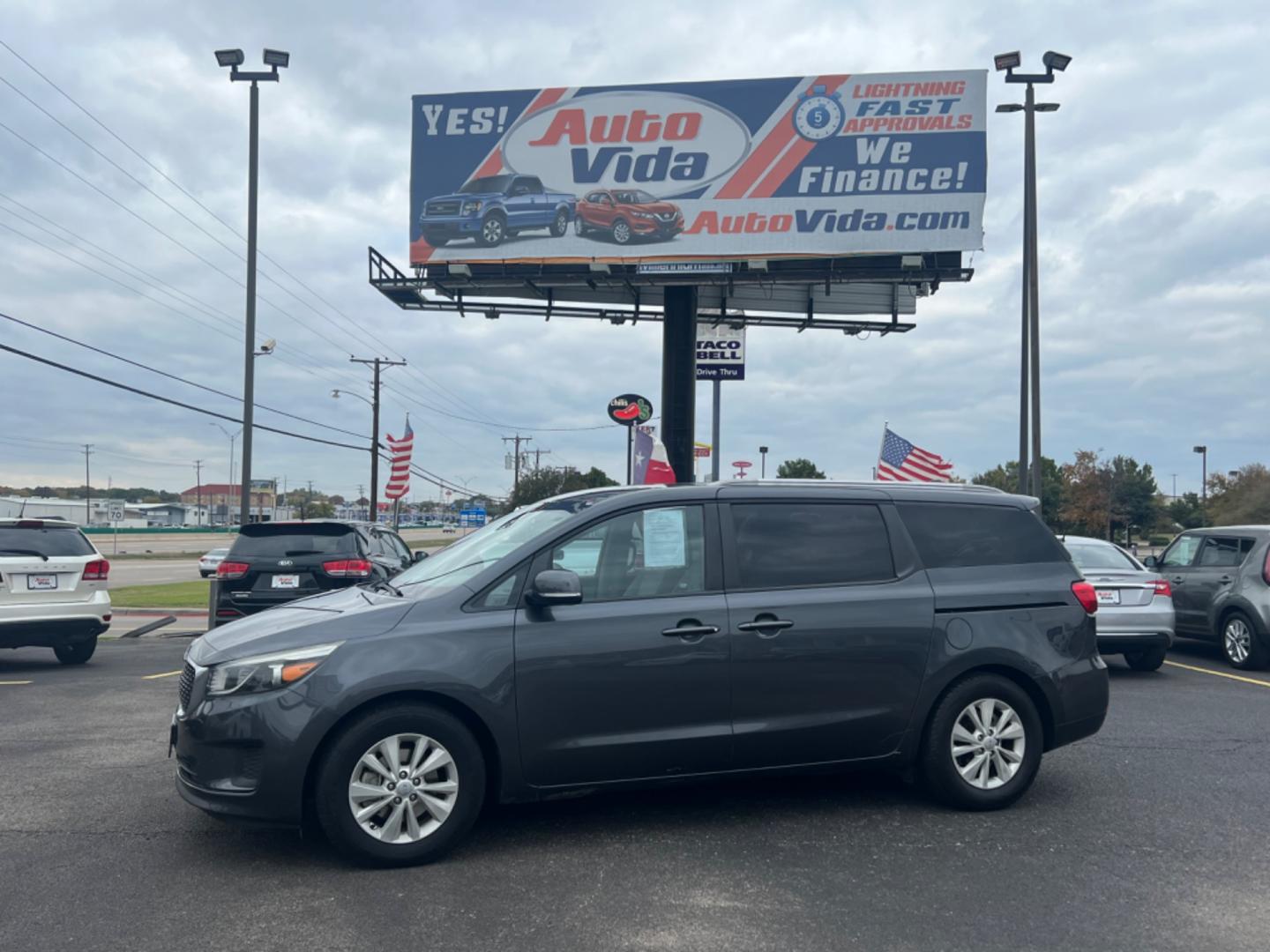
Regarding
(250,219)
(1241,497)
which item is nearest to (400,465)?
(250,219)

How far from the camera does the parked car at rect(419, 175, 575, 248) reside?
2269 centimetres

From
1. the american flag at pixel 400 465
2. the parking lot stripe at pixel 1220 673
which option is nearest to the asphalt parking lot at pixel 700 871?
the parking lot stripe at pixel 1220 673

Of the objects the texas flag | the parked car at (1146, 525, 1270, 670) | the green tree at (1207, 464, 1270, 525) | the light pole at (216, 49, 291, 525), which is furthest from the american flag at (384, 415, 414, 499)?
the green tree at (1207, 464, 1270, 525)

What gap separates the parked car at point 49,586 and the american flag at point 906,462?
15.5 meters

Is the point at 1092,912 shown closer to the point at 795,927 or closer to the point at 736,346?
the point at 795,927

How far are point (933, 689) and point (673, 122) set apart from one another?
1888 cm

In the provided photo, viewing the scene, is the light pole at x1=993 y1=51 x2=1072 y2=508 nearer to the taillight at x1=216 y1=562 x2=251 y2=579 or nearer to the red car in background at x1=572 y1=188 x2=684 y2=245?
the red car in background at x1=572 y1=188 x2=684 y2=245

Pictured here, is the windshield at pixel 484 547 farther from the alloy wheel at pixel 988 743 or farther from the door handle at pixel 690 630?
the alloy wheel at pixel 988 743

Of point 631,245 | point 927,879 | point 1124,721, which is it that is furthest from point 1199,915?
point 631,245

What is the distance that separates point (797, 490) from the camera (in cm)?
591

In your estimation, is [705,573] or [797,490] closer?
[705,573]

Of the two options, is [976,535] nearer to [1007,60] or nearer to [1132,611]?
[1132,611]

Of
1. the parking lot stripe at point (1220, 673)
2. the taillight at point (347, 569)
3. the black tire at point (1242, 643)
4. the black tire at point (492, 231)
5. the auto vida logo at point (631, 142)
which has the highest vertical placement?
the auto vida logo at point (631, 142)

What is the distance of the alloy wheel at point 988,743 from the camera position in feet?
19.0
